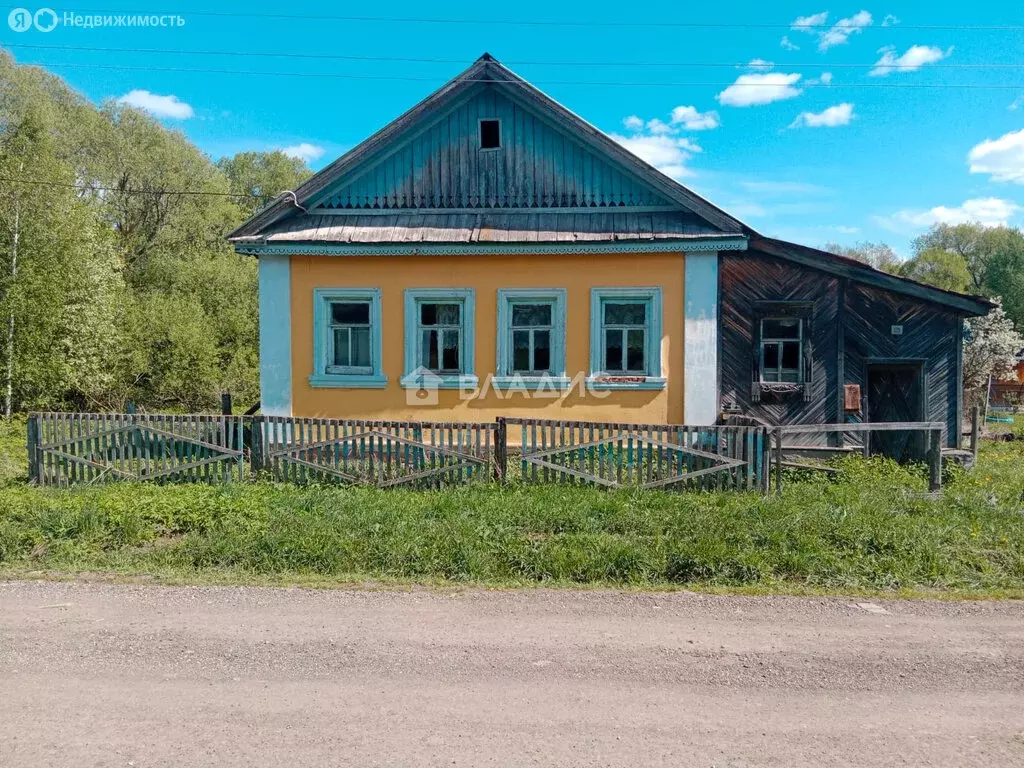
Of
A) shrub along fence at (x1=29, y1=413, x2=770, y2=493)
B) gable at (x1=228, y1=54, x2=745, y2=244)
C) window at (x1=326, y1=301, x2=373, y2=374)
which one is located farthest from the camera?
window at (x1=326, y1=301, x2=373, y2=374)

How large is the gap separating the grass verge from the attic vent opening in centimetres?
632

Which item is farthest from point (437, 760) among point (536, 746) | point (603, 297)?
point (603, 297)

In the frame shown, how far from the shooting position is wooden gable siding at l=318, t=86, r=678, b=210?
37.8 ft

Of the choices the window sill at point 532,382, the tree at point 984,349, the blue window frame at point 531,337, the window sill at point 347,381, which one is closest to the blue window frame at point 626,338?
the window sill at point 532,382

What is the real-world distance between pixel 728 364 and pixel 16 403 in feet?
63.4

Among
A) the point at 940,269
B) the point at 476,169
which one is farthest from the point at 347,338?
the point at 940,269

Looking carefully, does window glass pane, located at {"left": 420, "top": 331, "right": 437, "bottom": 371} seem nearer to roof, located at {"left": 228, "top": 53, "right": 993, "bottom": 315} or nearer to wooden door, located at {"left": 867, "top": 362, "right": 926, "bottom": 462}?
roof, located at {"left": 228, "top": 53, "right": 993, "bottom": 315}

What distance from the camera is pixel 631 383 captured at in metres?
11.3

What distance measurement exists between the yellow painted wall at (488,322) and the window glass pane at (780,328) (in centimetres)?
160

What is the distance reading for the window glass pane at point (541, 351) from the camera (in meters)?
11.6

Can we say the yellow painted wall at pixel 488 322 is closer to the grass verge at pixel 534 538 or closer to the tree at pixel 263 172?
the grass verge at pixel 534 538

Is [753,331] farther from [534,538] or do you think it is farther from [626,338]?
[534,538]

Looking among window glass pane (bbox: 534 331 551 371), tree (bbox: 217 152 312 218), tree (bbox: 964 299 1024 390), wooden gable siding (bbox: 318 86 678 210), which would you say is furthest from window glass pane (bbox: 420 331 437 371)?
tree (bbox: 217 152 312 218)

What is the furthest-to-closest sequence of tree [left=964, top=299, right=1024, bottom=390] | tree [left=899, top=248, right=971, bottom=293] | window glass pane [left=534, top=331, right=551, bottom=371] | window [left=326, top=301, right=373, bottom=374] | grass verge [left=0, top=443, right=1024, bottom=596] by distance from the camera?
tree [left=899, top=248, right=971, bottom=293]
tree [left=964, top=299, right=1024, bottom=390]
window [left=326, top=301, right=373, bottom=374]
window glass pane [left=534, top=331, right=551, bottom=371]
grass verge [left=0, top=443, right=1024, bottom=596]
